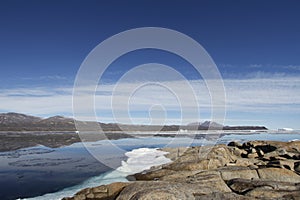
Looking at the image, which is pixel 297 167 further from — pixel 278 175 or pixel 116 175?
pixel 116 175

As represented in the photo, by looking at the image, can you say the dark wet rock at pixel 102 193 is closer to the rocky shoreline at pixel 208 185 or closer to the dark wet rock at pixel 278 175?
the rocky shoreline at pixel 208 185

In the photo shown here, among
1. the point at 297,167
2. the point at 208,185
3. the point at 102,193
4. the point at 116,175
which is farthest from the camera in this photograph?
the point at 116,175

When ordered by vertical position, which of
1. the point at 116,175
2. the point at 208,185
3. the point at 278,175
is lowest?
the point at 116,175

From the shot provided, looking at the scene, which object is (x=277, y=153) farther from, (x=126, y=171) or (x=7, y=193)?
(x=7, y=193)

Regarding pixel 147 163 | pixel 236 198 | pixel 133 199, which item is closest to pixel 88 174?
pixel 147 163

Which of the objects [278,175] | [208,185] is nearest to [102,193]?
[208,185]

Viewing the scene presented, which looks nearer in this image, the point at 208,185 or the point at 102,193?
the point at 208,185

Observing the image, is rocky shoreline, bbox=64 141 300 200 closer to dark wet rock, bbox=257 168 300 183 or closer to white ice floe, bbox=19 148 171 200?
dark wet rock, bbox=257 168 300 183

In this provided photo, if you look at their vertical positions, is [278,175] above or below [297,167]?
below

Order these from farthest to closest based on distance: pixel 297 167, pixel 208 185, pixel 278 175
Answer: pixel 297 167 → pixel 278 175 → pixel 208 185

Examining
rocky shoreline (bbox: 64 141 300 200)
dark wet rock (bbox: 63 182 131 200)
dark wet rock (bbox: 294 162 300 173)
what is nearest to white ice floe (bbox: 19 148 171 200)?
rocky shoreline (bbox: 64 141 300 200)

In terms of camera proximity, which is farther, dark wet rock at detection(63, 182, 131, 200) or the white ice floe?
the white ice floe

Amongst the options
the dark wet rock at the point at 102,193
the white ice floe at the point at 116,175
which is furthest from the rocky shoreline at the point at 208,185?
the white ice floe at the point at 116,175

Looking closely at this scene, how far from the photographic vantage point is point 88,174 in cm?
2150
